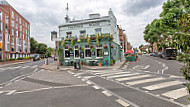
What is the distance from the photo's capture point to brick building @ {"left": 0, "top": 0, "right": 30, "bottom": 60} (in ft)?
108

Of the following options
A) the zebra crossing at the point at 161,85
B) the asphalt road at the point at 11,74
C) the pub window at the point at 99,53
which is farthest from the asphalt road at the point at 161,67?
the asphalt road at the point at 11,74

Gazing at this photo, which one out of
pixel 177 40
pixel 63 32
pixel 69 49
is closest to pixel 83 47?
pixel 69 49

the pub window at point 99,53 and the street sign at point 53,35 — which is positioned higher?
the street sign at point 53,35

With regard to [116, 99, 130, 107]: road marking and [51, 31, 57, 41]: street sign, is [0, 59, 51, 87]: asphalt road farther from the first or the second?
[116, 99, 130, 107]: road marking

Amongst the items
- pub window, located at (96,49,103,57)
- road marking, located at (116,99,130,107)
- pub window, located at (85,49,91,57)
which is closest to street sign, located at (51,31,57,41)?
pub window, located at (85,49,91,57)

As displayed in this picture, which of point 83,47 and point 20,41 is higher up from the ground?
point 20,41

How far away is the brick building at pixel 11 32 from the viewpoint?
3300 cm

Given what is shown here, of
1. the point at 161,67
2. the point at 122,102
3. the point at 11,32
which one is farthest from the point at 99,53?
the point at 11,32

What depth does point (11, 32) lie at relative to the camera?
123 ft

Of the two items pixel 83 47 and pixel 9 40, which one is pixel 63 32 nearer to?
pixel 83 47

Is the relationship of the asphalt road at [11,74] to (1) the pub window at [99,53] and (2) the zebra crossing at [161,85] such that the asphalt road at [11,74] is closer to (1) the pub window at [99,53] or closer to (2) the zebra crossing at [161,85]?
(2) the zebra crossing at [161,85]

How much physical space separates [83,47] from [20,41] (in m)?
42.0

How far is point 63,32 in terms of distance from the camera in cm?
2059

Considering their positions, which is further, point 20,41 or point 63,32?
point 20,41
